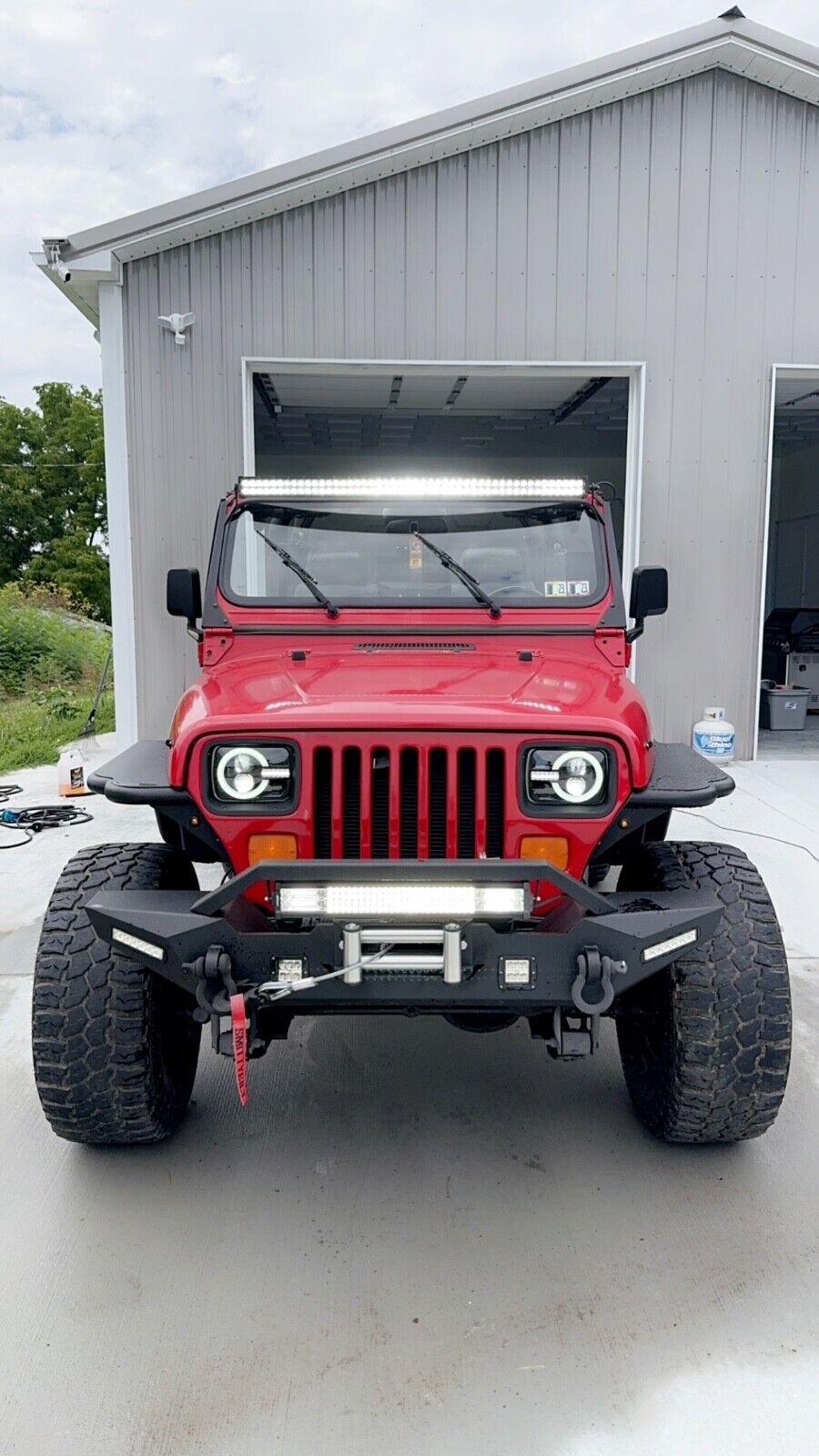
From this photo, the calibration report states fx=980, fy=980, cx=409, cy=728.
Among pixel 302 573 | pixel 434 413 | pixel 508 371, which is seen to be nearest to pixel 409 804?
pixel 302 573

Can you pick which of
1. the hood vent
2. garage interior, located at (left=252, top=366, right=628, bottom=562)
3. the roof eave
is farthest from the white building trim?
the hood vent

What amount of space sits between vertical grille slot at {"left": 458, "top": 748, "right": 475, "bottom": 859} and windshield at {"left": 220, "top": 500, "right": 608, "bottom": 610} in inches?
38.8

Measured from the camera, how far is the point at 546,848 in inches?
95.3

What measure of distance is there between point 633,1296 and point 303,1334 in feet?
2.37

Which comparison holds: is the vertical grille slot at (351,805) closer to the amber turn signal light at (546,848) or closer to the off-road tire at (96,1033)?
the amber turn signal light at (546,848)

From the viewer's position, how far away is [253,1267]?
225 cm

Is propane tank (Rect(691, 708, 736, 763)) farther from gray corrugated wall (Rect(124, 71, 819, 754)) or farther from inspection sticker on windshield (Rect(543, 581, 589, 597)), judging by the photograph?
inspection sticker on windshield (Rect(543, 581, 589, 597))

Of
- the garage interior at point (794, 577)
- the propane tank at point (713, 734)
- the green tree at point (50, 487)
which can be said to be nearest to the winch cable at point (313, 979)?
the propane tank at point (713, 734)

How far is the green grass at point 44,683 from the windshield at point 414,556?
5.49 m

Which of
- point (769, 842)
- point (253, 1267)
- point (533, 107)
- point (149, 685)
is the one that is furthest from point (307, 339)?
point (253, 1267)

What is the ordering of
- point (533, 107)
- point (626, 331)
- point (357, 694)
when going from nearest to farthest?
point (357, 694)
point (533, 107)
point (626, 331)

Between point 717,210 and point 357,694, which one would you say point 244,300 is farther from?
point 357,694

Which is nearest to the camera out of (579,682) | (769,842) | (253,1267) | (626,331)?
(253,1267)

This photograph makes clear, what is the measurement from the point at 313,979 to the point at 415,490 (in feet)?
6.32
